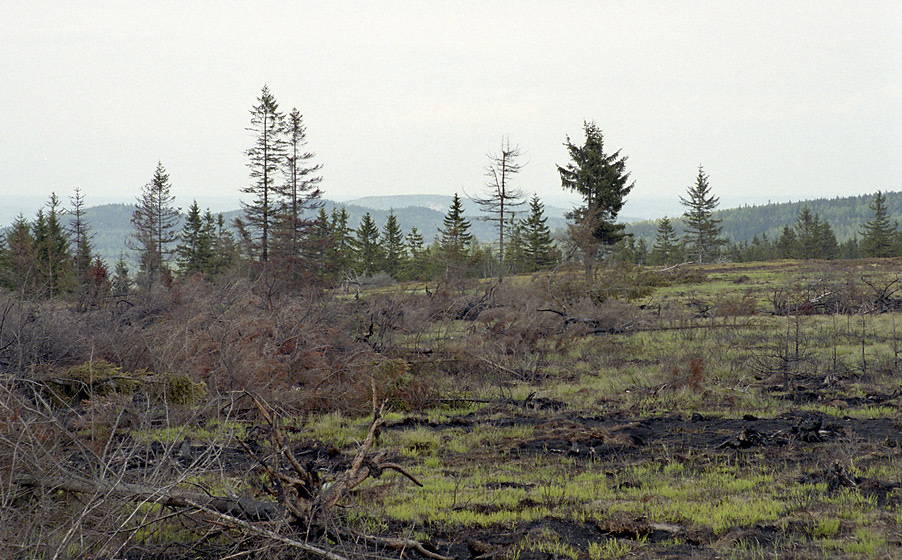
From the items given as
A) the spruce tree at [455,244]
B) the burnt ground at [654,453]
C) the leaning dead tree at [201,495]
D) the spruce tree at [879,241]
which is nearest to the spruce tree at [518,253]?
the spruce tree at [455,244]

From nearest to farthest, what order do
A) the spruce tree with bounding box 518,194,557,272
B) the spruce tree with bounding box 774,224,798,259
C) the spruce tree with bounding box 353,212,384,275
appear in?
the spruce tree with bounding box 518,194,557,272
the spruce tree with bounding box 353,212,384,275
the spruce tree with bounding box 774,224,798,259

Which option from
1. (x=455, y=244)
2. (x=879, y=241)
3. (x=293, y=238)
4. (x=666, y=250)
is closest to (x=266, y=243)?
(x=293, y=238)

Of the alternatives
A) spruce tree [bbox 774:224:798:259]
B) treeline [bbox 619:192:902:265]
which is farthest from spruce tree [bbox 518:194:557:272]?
spruce tree [bbox 774:224:798:259]

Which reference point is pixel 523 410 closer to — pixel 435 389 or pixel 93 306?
pixel 435 389

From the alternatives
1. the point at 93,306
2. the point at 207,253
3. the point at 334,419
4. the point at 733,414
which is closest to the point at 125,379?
the point at 334,419

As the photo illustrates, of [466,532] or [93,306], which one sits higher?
[93,306]

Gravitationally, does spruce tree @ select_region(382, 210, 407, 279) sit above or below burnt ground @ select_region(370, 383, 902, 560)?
above

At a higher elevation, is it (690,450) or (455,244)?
(455,244)

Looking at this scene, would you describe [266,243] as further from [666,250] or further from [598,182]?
[666,250]

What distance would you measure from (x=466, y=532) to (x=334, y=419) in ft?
16.2

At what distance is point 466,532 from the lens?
16.9 ft

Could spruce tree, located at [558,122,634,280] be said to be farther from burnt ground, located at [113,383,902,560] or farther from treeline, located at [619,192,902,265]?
burnt ground, located at [113,383,902,560]

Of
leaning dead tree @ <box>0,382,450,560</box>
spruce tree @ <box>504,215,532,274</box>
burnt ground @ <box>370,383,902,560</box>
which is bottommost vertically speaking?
burnt ground @ <box>370,383,902,560</box>

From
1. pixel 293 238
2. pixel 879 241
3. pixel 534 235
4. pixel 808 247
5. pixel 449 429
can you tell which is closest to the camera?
pixel 449 429
